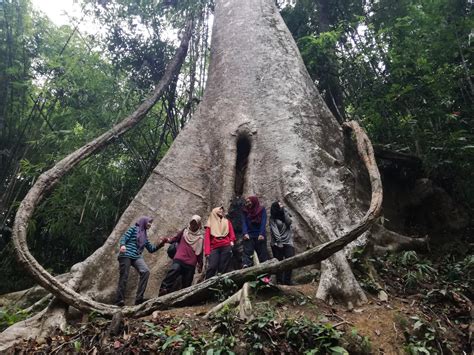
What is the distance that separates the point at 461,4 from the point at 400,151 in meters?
2.53

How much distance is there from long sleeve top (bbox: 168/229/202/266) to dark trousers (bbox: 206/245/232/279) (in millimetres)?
248

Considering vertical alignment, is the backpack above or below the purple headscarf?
below

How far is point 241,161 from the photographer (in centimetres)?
614

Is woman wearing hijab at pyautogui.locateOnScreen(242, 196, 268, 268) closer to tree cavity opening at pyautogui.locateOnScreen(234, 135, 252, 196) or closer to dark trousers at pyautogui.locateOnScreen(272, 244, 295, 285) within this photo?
dark trousers at pyautogui.locateOnScreen(272, 244, 295, 285)

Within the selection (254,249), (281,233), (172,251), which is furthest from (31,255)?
(281,233)

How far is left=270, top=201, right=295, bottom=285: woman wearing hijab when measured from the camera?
4652 millimetres

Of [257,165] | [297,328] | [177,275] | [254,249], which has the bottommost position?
[297,328]

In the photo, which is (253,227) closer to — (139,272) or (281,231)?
(281,231)

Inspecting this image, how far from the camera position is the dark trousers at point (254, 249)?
474 cm

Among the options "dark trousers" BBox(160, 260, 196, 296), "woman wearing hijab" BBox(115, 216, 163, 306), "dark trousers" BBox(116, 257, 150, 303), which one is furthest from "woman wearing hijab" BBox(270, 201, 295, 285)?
"dark trousers" BBox(116, 257, 150, 303)

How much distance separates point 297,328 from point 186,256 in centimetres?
193

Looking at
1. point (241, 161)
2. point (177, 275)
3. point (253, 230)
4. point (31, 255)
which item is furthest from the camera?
point (241, 161)

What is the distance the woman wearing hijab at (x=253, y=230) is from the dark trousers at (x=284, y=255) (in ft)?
0.47

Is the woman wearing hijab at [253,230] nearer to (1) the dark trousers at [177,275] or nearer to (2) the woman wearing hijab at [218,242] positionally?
(2) the woman wearing hijab at [218,242]
